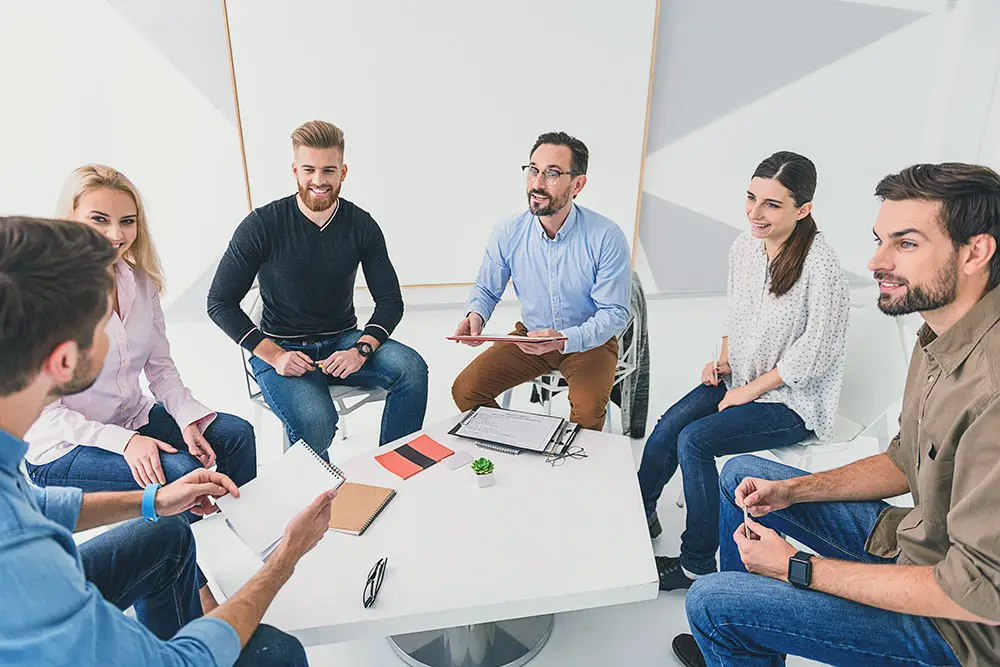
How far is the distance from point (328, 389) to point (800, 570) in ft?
5.72

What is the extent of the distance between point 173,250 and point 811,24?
427 centimetres

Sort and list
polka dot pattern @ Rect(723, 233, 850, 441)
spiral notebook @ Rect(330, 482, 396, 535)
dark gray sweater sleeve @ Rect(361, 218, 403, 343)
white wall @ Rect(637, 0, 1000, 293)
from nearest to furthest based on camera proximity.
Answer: spiral notebook @ Rect(330, 482, 396, 535), polka dot pattern @ Rect(723, 233, 850, 441), dark gray sweater sleeve @ Rect(361, 218, 403, 343), white wall @ Rect(637, 0, 1000, 293)

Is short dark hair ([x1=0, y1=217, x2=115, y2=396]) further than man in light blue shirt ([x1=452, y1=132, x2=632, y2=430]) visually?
No

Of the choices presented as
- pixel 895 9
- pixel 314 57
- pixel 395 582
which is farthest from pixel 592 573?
pixel 895 9

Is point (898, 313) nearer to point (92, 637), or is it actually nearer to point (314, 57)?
point (92, 637)

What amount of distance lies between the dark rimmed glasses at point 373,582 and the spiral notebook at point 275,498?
0.21 metres

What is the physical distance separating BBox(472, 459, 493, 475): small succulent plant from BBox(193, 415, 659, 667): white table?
0.04 metres

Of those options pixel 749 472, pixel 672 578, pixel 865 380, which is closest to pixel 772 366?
pixel 865 380

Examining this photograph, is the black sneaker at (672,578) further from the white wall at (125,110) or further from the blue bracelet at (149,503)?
the white wall at (125,110)

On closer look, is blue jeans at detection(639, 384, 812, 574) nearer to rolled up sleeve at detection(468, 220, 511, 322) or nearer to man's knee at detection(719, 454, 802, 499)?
man's knee at detection(719, 454, 802, 499)

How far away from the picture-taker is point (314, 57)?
4.16 m

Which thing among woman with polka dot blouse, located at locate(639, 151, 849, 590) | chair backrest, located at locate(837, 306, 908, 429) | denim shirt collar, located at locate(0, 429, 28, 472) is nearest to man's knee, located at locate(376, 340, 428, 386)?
woman with polka dot blouse, located at locate(639, 151, 849, 590)

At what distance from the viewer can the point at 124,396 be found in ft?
7.25

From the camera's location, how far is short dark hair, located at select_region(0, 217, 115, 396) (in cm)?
102
